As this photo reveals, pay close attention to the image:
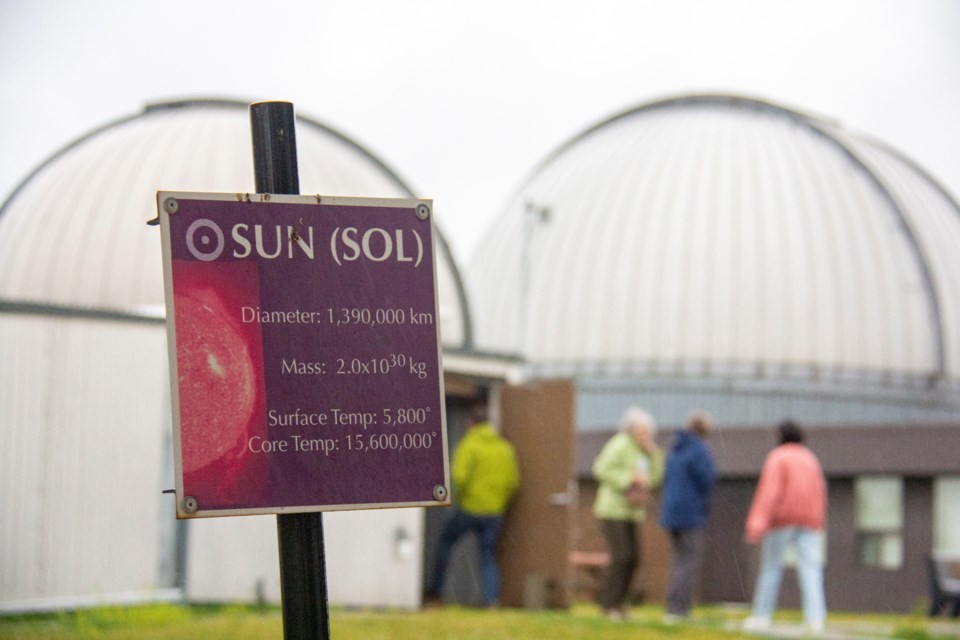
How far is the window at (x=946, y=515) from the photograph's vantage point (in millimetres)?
21484

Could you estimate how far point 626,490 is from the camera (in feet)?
41.9

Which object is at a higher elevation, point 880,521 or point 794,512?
point 794,512

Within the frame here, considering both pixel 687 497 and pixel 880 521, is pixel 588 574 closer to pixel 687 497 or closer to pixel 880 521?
pixel 880 521

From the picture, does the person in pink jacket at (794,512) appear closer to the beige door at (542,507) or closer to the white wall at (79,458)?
the beige door at (542,507)

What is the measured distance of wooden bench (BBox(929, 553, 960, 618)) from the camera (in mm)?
16297

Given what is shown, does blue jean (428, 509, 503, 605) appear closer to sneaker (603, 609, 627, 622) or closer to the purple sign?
sneaker (603, 609, 627, 622)

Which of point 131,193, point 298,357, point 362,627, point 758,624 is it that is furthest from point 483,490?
point 298,357

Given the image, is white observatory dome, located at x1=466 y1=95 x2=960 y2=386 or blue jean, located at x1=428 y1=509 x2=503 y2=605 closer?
blue jean, located at x1=428 y1=509 x2=503 y2=605

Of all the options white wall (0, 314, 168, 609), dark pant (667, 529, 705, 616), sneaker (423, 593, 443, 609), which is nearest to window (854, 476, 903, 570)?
sneaker (423, 593, 443, 609)

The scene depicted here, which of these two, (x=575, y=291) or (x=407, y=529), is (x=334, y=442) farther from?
(x=575, y=291)

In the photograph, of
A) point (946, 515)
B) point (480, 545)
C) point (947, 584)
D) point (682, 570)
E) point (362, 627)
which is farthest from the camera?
point (946, 515)

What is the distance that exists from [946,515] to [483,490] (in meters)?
10.2

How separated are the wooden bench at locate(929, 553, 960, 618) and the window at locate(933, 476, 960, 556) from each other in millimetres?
4935

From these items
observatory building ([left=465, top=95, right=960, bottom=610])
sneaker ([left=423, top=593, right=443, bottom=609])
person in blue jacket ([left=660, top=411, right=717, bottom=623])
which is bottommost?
sneaker ([left=423, top=593, right=443, bottom=609])
